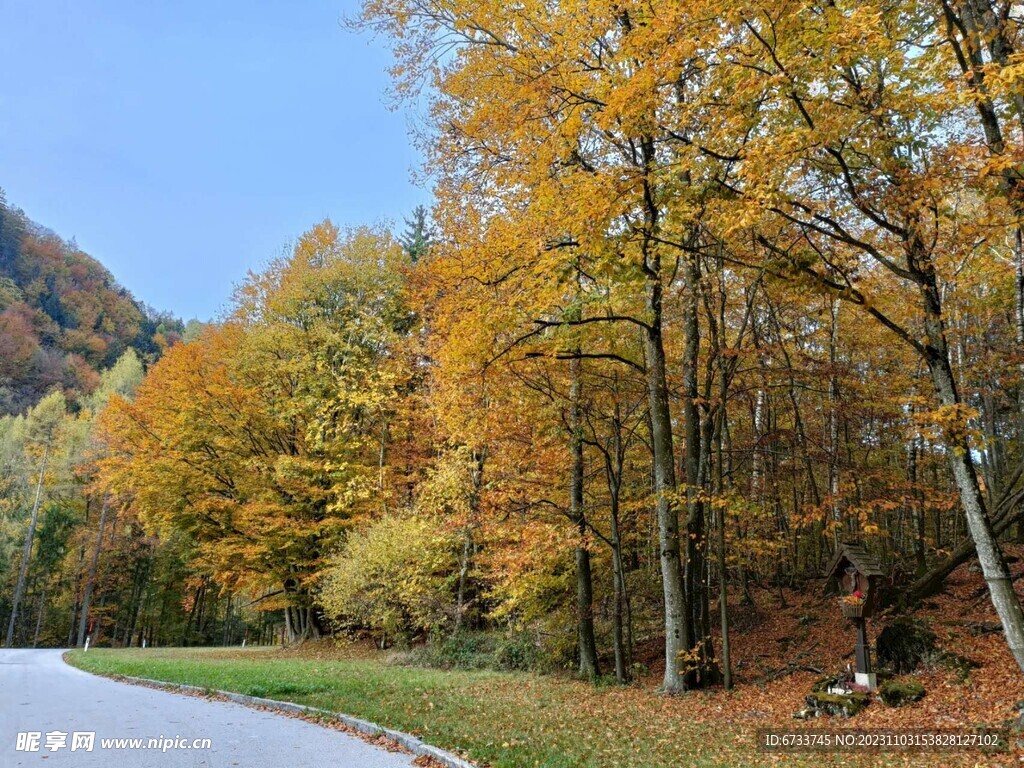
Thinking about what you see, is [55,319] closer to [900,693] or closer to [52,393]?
[52,393]

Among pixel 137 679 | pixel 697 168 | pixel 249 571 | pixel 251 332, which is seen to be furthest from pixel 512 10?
pixel 249 571

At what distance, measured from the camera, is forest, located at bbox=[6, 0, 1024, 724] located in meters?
6.51

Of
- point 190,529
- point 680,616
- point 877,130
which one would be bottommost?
point 680,616

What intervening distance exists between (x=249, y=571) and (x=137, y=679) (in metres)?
8.49

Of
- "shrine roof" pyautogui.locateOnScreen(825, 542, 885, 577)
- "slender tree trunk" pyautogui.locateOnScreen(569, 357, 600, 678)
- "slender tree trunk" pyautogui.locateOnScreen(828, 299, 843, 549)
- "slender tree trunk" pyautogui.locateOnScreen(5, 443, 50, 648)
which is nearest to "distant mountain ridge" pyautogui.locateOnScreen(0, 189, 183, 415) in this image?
"slender tree trunk" pyautogui.locateOnScreen(5, 443, 50, 648)

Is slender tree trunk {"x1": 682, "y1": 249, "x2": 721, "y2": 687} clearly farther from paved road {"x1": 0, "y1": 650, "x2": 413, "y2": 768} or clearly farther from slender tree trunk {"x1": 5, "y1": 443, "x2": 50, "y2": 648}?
slender tree trunk {"x1": 5, "y1": 443, "x2": 50, "y2": 648}

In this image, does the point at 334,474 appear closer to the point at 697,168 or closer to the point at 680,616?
the point at 680,616

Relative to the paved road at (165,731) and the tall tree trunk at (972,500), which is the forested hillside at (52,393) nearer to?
the paved road at (165,731)

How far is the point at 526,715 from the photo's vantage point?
333 inches

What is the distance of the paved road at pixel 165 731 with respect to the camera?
5988 mm

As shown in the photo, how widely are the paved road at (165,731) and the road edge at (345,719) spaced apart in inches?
8.7


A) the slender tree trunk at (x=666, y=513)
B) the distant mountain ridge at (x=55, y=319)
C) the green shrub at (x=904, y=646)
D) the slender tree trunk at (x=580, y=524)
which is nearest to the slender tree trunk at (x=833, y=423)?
the green shrub at (x=904, y=646)

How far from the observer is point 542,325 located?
9.90 meters

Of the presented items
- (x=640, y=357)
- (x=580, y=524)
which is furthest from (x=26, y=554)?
(x=640, y=357)
